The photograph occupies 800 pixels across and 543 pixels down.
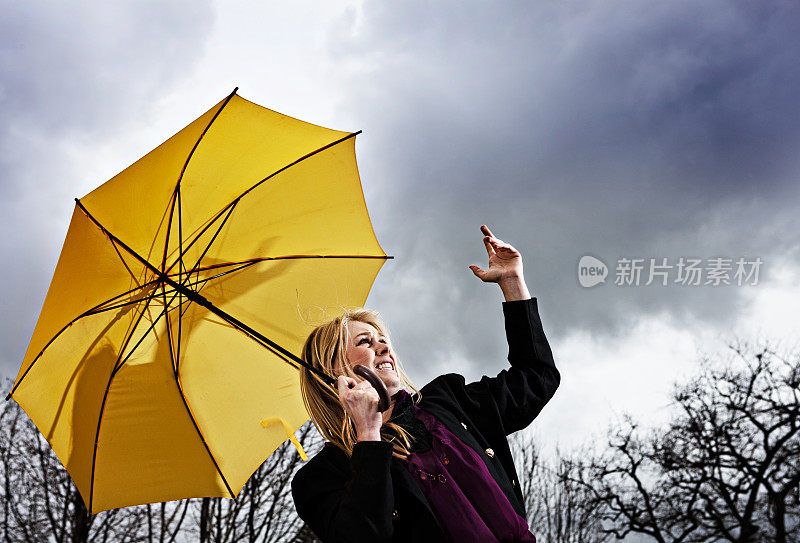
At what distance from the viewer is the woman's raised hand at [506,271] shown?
269 centimetres

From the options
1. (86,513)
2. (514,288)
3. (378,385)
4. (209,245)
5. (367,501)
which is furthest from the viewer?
(86,513)

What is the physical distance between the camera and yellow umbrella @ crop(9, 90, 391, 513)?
118 inches

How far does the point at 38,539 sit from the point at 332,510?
41.7 feet

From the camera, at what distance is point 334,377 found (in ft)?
8.32

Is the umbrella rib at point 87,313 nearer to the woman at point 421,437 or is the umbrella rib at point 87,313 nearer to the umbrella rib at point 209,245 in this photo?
the umbrella rib at point 209,245

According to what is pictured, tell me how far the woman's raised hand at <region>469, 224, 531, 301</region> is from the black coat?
0.07 m

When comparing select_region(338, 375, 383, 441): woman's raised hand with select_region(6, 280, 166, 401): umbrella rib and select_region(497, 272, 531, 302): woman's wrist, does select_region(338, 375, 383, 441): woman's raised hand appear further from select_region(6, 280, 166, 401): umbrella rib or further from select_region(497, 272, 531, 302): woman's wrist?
select_region(6, 280, 166, 401): umbrella rib

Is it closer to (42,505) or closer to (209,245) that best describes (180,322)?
(209,245)

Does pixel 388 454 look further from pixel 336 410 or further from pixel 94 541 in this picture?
pixel 94 541

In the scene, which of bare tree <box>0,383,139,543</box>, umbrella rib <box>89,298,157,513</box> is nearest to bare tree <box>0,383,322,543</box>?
bare tree <box>0,383,139,543</box>

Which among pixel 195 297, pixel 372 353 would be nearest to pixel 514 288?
pixel 372 353

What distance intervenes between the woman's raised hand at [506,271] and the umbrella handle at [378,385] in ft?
2.67

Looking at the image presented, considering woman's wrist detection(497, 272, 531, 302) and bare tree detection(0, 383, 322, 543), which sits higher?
bare tree detection(0, 383, 322, 543)

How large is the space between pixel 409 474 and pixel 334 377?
1.98 ft
